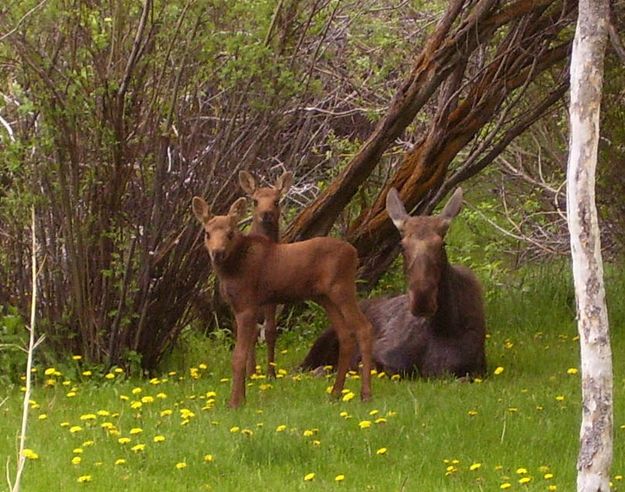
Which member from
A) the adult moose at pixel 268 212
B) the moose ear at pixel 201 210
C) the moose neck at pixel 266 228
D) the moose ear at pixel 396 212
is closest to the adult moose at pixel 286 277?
the moose ear at pixel 201 210

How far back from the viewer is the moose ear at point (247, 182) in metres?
9.95

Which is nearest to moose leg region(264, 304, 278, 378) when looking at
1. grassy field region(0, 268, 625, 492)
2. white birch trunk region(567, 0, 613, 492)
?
grassy field region(0, 268, 625, 492)

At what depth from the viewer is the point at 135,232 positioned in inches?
393

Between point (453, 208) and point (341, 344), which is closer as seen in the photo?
point (341, 344)

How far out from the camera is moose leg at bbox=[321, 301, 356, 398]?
8930mm

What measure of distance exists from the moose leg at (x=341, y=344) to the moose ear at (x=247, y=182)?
137 centimetres

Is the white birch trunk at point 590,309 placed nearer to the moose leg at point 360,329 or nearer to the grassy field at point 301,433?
the grassy field at point 301,433

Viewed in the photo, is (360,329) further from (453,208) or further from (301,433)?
(301,433)

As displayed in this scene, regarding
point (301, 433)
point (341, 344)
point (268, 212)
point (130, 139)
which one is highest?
point (130, 139)

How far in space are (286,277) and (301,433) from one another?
1.53 metres

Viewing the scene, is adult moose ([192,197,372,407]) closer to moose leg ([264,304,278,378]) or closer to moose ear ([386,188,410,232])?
moose ear ([386,188,410,232])

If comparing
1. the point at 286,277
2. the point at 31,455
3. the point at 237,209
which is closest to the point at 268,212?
the point at 237,209

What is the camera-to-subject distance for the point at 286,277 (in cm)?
884

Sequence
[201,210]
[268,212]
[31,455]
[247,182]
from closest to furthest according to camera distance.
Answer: [31,455]
[201,210]
[247,182]
[268,212]
